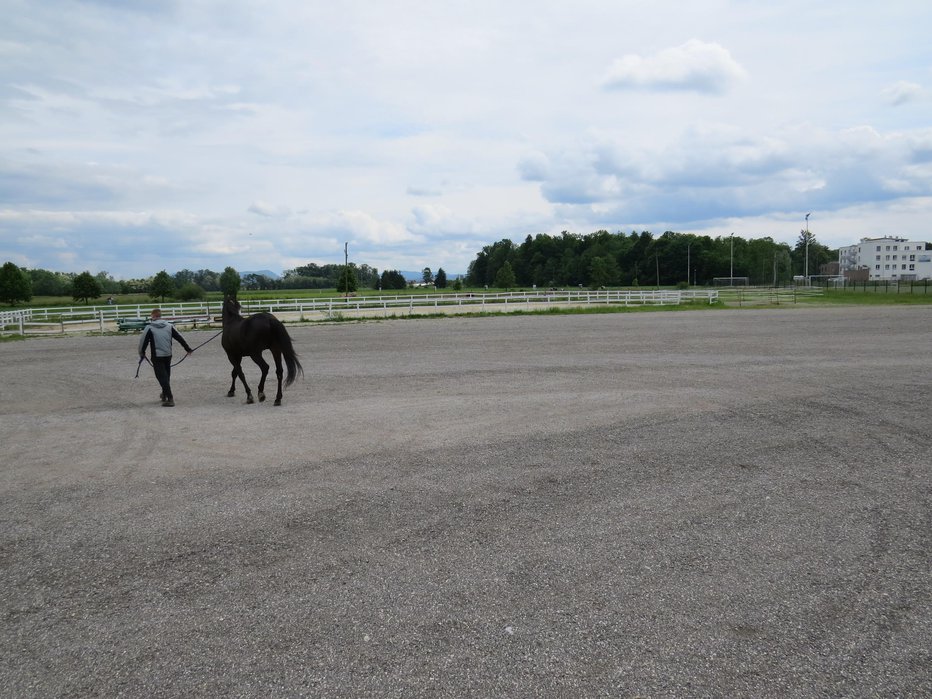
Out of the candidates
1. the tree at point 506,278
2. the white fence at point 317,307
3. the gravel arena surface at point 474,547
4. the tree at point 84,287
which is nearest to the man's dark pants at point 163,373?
the gravel arena surface at point 474,547

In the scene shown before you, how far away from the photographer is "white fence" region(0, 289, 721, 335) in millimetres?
32438

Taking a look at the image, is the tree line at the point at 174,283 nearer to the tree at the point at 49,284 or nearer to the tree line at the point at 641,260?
the tree at the point at 49,284

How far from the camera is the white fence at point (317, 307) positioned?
32438 millimetres

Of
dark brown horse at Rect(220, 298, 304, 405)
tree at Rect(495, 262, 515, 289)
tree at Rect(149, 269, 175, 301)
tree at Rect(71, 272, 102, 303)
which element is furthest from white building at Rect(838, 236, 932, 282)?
dark brown horse at Rect(220, 298, 304, 405)

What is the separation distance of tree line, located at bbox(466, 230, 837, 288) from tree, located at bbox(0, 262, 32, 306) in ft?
276

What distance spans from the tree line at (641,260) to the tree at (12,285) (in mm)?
84186

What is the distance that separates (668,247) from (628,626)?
13146 cm

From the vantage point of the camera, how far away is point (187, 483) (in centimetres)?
636

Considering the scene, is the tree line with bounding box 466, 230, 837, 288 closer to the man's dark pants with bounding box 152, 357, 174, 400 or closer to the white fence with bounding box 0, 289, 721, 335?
the white fence with bounding box 0, 289, 721, 335

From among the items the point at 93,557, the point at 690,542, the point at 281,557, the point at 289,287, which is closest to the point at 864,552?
the point at 690,542

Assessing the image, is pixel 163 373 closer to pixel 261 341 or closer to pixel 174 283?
pixel 261 341

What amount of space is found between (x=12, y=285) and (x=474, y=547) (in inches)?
3673

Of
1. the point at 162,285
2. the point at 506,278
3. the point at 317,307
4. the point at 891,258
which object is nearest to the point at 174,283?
the point at 162,285

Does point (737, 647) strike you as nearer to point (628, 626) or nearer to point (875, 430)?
point (628, 626)
